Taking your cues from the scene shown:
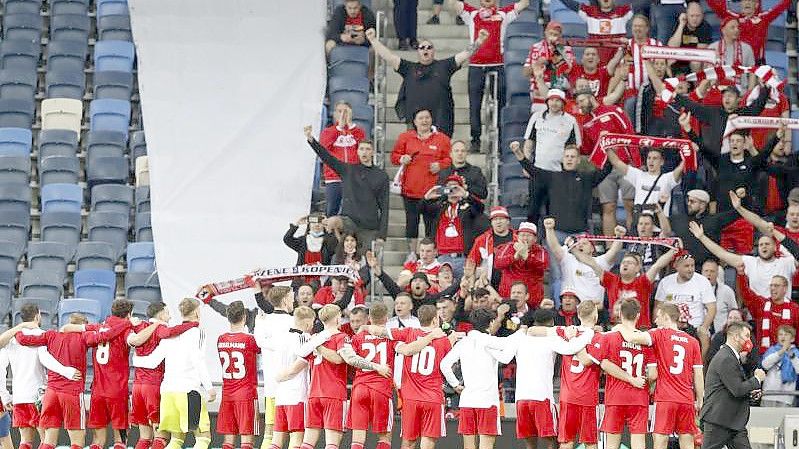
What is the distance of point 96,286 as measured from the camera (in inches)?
901

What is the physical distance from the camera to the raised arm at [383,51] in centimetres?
2322

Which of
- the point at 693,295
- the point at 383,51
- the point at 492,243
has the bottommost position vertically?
the point at 693,295

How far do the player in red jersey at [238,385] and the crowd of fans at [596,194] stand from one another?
1632mm

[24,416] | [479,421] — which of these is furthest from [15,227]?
[479,421]

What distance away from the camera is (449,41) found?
83.3 ft

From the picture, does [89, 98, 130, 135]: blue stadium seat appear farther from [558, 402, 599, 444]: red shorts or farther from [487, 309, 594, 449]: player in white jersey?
[558, 402, 599, 444]: red shorts

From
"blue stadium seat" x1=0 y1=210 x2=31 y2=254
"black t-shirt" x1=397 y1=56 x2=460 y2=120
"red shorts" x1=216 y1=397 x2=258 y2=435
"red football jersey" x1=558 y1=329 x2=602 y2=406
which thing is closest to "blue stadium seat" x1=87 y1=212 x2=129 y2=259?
"blue stadium seat" x1=0 y1=210 x2=31 y2=254

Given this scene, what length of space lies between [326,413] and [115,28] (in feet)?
31.0

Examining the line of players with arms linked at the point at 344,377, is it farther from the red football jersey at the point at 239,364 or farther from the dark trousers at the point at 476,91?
the dark trousers at the point at 476,91

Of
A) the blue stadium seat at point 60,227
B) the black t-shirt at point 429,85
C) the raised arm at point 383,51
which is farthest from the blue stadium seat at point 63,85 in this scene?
the black t-shirt at point 429,85

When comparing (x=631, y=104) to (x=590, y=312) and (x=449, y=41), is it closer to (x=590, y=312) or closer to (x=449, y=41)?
(x=449, y=41)

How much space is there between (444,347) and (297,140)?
263 inches

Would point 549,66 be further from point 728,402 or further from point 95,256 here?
point 728,402

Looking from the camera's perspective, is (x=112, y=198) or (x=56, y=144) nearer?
(x=112, y=198)
